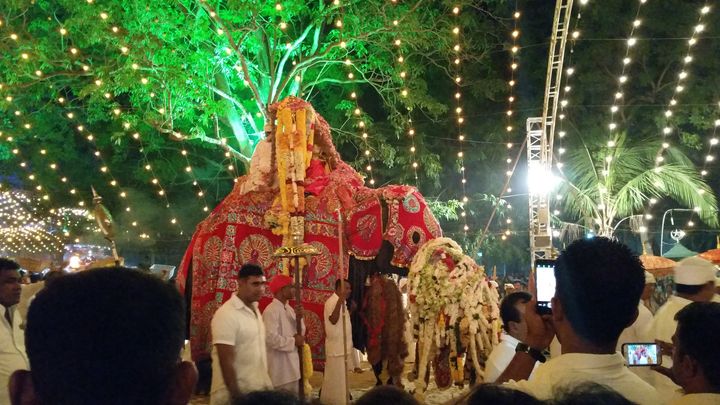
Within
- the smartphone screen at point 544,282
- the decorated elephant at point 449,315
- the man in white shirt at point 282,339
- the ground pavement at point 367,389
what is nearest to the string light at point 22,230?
the ground pavement at point 367,389

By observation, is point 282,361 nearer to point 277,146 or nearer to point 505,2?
point 277,146

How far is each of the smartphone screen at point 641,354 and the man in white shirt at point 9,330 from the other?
3.74 m

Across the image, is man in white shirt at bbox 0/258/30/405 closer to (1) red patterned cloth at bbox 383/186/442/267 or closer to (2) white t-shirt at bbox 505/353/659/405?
(2) white t-shirt at bbox 505/353/659/405

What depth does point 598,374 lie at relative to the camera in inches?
113

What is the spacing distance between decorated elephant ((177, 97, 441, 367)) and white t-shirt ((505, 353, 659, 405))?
19.9 feet

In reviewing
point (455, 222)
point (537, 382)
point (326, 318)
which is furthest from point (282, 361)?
point (455, 222)

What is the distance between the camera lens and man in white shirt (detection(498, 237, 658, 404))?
Result: 289 centimetres

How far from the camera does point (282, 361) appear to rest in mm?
7844

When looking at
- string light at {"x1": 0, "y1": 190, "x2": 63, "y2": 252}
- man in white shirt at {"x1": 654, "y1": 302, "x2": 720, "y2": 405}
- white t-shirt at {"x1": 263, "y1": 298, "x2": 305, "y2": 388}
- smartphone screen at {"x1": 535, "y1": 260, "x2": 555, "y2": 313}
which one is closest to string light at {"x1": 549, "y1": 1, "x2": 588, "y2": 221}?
string light at {"x1": 0, "y1": 190, "x2": 63, "y2": 252}

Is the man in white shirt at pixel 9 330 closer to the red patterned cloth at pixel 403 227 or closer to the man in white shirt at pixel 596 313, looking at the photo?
the man in white shirt at pixel 596 313

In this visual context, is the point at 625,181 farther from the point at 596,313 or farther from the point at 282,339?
the point at 596,313

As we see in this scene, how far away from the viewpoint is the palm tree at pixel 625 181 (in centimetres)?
2083

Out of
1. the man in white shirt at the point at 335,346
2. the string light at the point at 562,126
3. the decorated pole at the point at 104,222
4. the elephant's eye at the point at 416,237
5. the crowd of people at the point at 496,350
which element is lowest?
the man in white shirt at the point at 335,346

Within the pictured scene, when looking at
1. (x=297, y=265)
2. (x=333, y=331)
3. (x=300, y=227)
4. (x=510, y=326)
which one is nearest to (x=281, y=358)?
(x=297, y=265)
